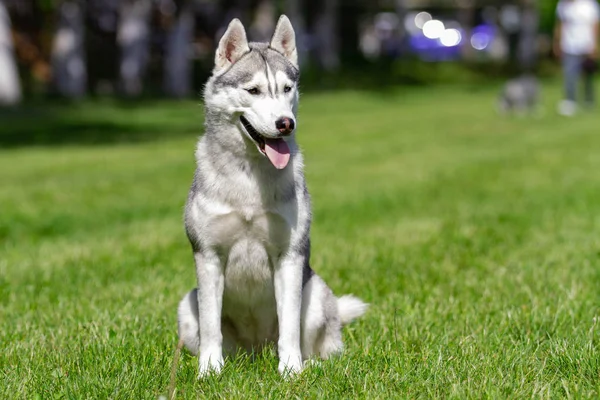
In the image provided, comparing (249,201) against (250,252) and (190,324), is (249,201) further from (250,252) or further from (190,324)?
(190,324)

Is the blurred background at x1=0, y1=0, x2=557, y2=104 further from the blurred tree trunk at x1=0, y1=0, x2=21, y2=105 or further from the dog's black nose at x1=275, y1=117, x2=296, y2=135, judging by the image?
the dog's black nose at x1=275, y1=117, x2=296, y2=135

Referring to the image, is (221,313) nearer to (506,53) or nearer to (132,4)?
(132,4)

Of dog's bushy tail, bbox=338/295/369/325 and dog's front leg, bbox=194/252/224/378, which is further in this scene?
dog's bushy tail, bbox=338/295/369/325

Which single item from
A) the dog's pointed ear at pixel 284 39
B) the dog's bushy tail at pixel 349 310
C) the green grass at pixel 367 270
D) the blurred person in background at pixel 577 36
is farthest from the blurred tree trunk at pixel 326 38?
the dog's pointed ear at pixel 284 39

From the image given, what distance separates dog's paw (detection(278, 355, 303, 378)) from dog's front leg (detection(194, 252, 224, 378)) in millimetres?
268

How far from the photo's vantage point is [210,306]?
155 inches

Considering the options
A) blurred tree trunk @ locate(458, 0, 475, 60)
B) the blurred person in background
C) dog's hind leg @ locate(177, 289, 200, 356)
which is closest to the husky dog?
the blurred person in background

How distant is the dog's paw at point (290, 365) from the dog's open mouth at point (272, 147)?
850 mm

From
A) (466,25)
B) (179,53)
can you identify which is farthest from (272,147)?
(466,25)

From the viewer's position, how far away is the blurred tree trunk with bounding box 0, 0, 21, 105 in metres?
22.4

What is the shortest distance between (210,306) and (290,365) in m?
0.44

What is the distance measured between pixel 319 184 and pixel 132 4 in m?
18.7

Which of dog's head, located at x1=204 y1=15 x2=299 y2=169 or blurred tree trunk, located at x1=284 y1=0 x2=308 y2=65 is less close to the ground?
dog's head, located at x1=204 y1=15 x2=299 y2=169

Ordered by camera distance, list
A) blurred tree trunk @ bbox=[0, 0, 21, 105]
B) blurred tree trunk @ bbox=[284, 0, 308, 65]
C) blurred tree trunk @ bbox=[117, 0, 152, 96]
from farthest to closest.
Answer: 1. blurred tree trunk @ bbox=[284, 0, 308, 65]
2. blurred tree trunk @ bbox=[117, 0, 152, 96]
3. blurred tree trunk @ bbox=[0, 0, 21, 105]
